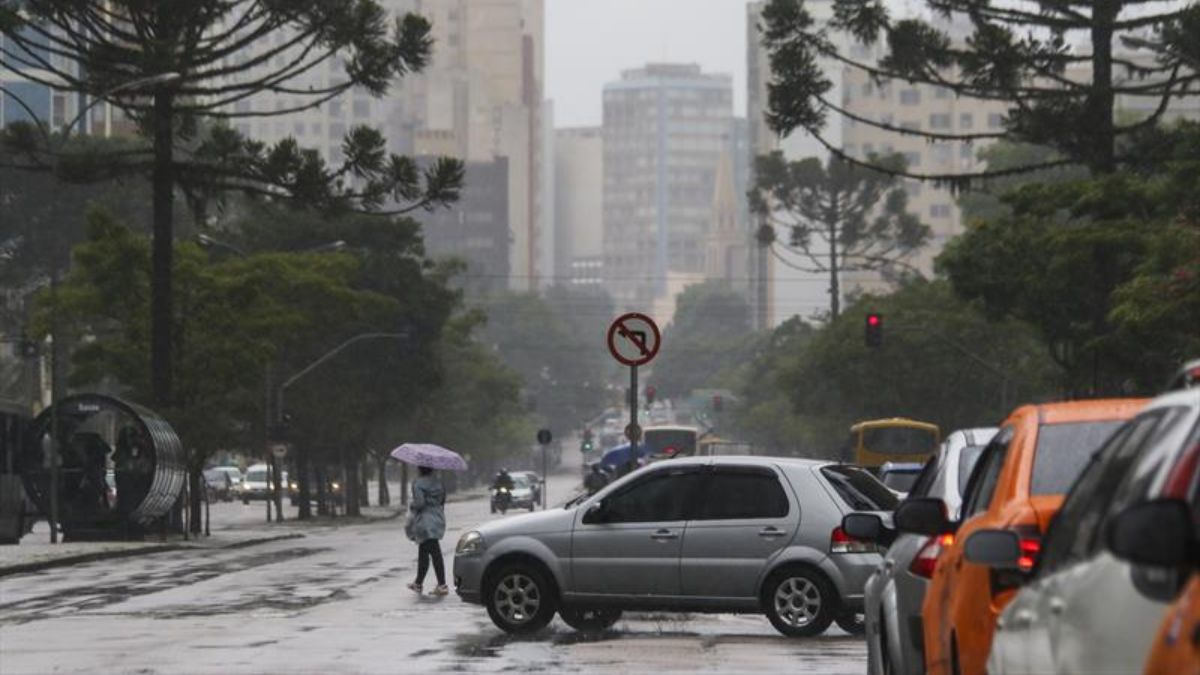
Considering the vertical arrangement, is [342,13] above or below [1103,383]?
above

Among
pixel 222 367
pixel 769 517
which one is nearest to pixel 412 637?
pixel 769 517

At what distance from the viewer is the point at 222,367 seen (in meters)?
55.2

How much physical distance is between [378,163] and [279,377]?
28988 mm

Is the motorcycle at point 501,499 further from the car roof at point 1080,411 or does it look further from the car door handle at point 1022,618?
the car door handle at point 1022,618

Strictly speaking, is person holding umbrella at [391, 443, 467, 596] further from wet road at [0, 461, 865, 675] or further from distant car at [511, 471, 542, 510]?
distant car at [511, 471, 542, 510]

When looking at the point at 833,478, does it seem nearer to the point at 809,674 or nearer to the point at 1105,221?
the point at 809,674

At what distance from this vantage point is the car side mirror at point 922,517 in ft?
35.2

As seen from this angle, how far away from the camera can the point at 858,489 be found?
2184cm

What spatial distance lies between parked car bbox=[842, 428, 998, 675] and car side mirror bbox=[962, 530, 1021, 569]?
246 centimetres

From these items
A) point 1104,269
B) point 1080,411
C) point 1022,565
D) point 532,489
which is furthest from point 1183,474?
point 532,489

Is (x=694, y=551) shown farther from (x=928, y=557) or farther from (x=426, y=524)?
(x=928, y=557)

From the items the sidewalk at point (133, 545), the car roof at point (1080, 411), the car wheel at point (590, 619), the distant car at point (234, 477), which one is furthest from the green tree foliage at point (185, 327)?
the distant car at point (234, 477)

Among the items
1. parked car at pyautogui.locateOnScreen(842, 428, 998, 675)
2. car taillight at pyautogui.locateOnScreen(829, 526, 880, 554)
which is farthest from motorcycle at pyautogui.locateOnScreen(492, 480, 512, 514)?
parked car at pyautogui.locateOnScreen(842, 428, 998, 675)

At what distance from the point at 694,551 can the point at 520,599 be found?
1463 millimetres
